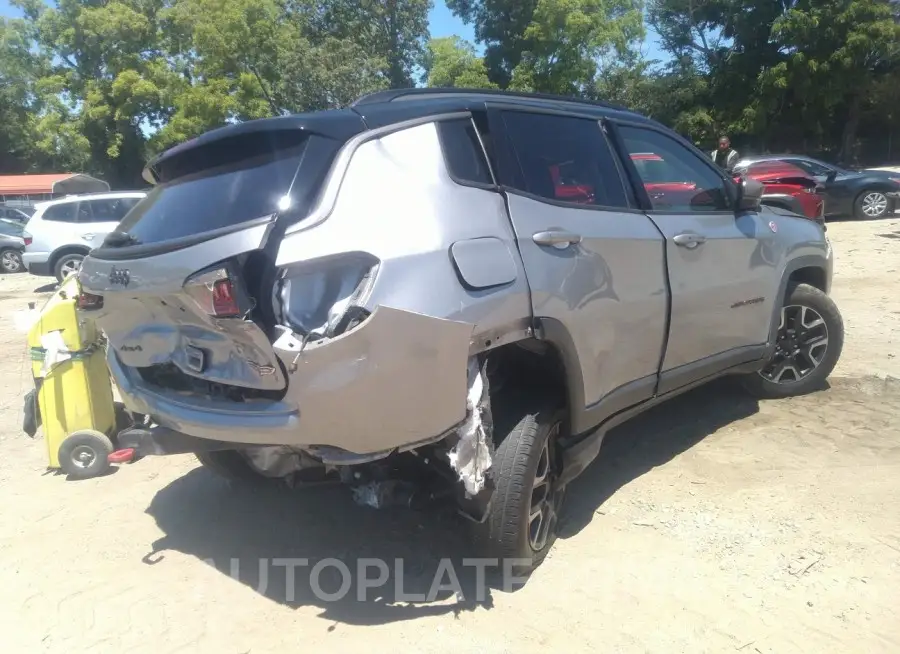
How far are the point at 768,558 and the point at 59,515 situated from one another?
3.47m

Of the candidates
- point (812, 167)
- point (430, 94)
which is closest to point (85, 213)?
point (430, 94)

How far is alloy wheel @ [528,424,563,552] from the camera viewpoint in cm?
325

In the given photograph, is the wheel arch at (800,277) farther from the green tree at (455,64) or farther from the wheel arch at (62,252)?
the green tree at (455,64)

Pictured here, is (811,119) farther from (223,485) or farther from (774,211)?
(223,485)

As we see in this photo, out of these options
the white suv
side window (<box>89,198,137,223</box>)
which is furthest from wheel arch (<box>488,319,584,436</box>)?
side window (<box>89,198,137,223</box>)

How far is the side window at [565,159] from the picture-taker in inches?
131

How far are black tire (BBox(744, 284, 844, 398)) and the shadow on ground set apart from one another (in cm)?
64

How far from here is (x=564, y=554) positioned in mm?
3461

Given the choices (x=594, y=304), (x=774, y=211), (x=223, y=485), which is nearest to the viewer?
(x=594, y=304)

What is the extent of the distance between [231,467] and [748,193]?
3.20m

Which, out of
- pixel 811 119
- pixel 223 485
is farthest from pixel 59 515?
pixel 811 119

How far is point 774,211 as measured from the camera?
4.88 m

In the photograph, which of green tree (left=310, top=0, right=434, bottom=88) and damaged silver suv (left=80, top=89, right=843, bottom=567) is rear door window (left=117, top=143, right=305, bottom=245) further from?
green tree (left=310, top=0, right=434, bottom=88)

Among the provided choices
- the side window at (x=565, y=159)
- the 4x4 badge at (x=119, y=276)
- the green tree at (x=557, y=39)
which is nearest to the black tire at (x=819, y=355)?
the side window at (x=565, y=159)
